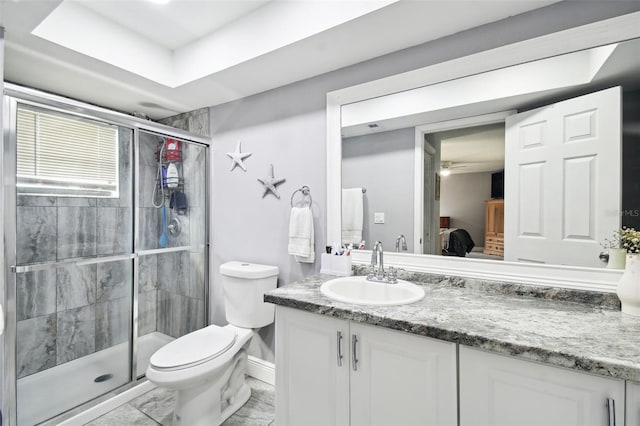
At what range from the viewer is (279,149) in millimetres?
2117

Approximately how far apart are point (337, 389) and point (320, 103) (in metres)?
1.64

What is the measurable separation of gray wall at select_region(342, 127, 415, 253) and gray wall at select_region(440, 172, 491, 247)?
0.19m

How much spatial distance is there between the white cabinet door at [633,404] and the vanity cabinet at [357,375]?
43 cm

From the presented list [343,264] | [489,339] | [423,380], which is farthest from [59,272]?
[489,339]

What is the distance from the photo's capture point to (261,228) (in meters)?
2.22

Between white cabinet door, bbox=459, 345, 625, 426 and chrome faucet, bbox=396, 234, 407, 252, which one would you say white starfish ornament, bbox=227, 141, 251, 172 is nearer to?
chrome faucet, bbox=396, 234, 407, 252

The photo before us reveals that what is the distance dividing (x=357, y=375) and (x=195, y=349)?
1017 millimetres

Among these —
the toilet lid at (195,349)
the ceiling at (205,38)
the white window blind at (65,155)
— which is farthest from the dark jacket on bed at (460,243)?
the white window blind at (65,155)

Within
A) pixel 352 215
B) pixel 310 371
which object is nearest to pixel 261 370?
pixel 310 371

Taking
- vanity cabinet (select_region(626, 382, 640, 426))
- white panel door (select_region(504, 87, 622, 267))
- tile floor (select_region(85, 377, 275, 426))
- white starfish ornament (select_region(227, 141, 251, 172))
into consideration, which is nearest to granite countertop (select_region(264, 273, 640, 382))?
vanity cabinet (select_region(626, 382, 640, 426))

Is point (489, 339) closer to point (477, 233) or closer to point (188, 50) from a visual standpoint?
point (477, 233)

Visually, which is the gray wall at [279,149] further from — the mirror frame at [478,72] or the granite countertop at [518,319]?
the granite countertop at [518,319]

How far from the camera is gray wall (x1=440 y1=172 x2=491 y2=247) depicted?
4.87 feet

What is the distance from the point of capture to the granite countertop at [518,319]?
2.69 ft
